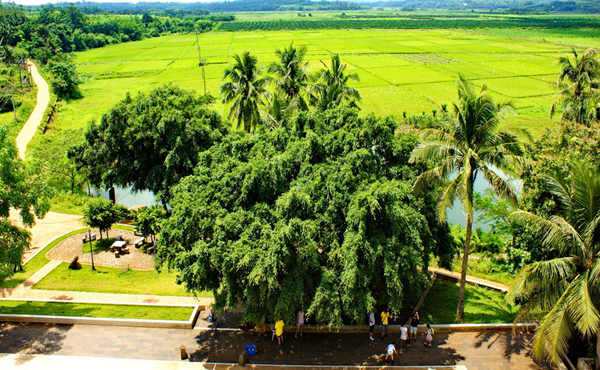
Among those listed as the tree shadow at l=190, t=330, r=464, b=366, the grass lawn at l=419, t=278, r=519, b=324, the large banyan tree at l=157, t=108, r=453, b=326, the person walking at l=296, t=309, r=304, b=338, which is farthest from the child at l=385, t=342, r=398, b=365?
the person walking at l=296, t=309, r=304, b=338

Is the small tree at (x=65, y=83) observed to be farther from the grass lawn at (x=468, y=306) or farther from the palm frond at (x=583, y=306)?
the palm frond at (x=583, y=306)

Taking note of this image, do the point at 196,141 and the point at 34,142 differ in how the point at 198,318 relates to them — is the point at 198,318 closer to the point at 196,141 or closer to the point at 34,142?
the point at 196,141

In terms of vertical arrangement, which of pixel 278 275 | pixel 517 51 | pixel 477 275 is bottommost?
pixel 477 275

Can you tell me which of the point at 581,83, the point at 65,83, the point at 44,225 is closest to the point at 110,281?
the point at 44,225

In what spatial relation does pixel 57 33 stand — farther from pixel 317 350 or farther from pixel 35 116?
pixel 317 350

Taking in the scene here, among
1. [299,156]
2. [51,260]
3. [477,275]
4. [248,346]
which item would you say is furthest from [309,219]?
[51,260]

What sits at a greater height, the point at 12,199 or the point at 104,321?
the point at 12,199

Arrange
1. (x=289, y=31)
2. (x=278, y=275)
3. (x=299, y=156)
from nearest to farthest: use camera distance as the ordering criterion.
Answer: (x=278, y=275) < (x=299, y=156) < (x=289, y=31)
